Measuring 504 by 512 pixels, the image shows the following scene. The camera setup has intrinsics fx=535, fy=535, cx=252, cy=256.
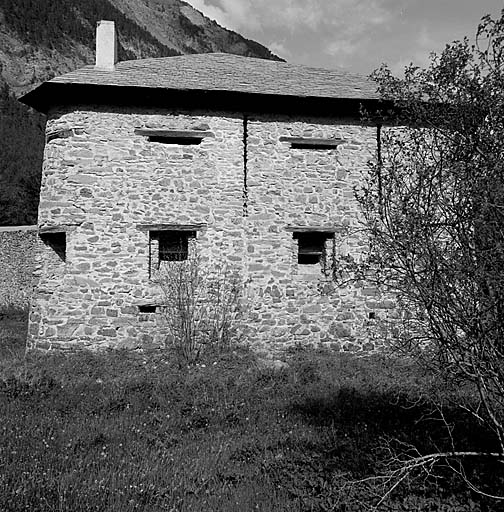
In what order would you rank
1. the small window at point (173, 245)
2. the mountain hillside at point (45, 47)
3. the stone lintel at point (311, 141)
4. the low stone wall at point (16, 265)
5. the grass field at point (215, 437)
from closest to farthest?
the grass field at point (215, 437)
the small window at point (173, 245)
the stone lintel at point (311, 141)
the low stone wall at point (16, 265)
the mountain hillside at point (45, 47)

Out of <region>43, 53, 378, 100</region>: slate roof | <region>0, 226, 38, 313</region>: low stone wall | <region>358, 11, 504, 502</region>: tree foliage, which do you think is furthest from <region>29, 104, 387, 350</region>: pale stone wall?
<region>0, 226, 38, 313</region>: low stone wall

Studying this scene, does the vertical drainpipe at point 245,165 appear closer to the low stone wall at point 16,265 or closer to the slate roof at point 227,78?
the slate roof at point 227,78

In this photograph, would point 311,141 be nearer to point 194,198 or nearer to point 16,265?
point 194,198

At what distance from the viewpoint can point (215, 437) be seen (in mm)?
6070

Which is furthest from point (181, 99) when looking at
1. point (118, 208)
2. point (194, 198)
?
point (118, 208)

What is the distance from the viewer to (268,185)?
10.6 meters

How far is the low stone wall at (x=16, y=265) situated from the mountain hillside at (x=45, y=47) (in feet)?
49.4

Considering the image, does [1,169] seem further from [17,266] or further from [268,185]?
[268,185]

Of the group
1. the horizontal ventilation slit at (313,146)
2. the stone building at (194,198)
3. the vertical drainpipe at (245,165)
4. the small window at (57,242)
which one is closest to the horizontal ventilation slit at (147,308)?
the stone building at (194,198)

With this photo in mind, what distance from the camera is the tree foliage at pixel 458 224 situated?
392 cm

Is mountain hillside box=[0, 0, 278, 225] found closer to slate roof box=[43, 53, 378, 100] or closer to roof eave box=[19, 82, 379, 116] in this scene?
slate roof box=[43, 53, 378, 100]

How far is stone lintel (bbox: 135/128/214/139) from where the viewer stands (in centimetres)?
1032

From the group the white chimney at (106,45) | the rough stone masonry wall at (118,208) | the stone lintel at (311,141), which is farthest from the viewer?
the white chimney at (106,45)

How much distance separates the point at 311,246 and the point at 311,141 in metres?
2.12
